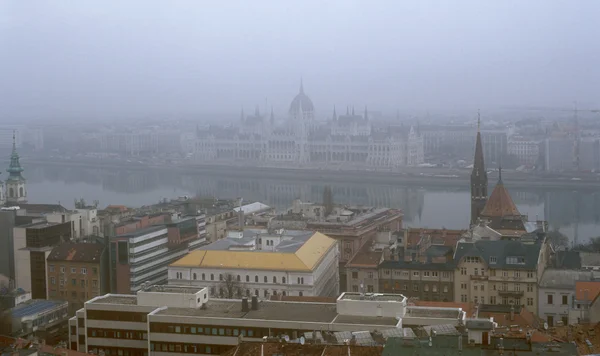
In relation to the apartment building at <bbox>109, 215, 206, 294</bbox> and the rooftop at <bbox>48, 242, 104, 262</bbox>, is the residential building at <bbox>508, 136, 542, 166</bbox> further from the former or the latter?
the rooftop at <bbox>48, 242, 104, 262</bbox>

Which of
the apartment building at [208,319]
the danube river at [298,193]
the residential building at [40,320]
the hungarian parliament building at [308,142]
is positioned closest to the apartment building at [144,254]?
the residential building at [40,320]

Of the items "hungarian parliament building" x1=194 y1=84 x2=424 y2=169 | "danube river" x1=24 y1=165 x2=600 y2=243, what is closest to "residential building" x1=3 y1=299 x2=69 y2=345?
"danube river" x1=24 y1=165 x2=600 y2=243

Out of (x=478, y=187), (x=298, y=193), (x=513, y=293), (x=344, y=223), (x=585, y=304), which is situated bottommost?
(x=298, y=193)

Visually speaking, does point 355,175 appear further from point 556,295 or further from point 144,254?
point 556,295

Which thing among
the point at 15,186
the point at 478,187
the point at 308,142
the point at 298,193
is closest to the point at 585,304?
the point at 478,187

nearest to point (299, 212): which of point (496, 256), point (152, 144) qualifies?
point (496, 256)

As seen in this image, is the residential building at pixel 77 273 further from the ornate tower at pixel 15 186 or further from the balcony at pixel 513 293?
the ornate tower at pixel 15 186
